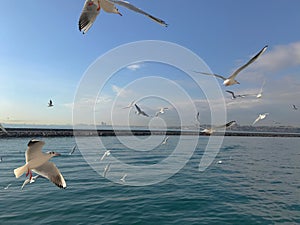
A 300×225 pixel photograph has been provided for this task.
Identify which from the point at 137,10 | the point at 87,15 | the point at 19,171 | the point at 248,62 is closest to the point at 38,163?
the point at 19,171

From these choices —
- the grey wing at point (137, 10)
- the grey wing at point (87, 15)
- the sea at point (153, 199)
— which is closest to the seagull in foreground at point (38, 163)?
the sea at point (153, 199)

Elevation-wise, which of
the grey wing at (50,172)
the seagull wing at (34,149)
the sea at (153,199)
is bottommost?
the sea at (153,199)

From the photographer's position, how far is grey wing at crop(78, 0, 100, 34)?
7.53 meters

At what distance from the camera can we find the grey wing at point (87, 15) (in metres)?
7.53

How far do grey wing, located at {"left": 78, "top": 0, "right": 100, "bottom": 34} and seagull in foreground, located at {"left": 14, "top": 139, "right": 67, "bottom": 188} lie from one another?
153 inches

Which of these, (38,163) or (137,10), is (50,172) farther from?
(137,10)

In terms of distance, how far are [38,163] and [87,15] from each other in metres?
5.43

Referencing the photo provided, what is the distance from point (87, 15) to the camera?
764cm

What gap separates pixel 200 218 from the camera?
12336 mm

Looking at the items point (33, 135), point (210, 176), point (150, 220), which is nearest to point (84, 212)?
point (150, 220)

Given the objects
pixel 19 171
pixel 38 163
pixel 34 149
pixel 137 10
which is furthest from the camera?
pixel 38 163

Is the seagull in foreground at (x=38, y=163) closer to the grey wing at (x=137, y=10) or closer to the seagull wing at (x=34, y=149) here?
the seagull wing at (x=34, y=149)

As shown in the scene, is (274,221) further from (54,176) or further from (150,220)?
(54,176)

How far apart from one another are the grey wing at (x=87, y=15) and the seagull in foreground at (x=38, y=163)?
12.8 ft
